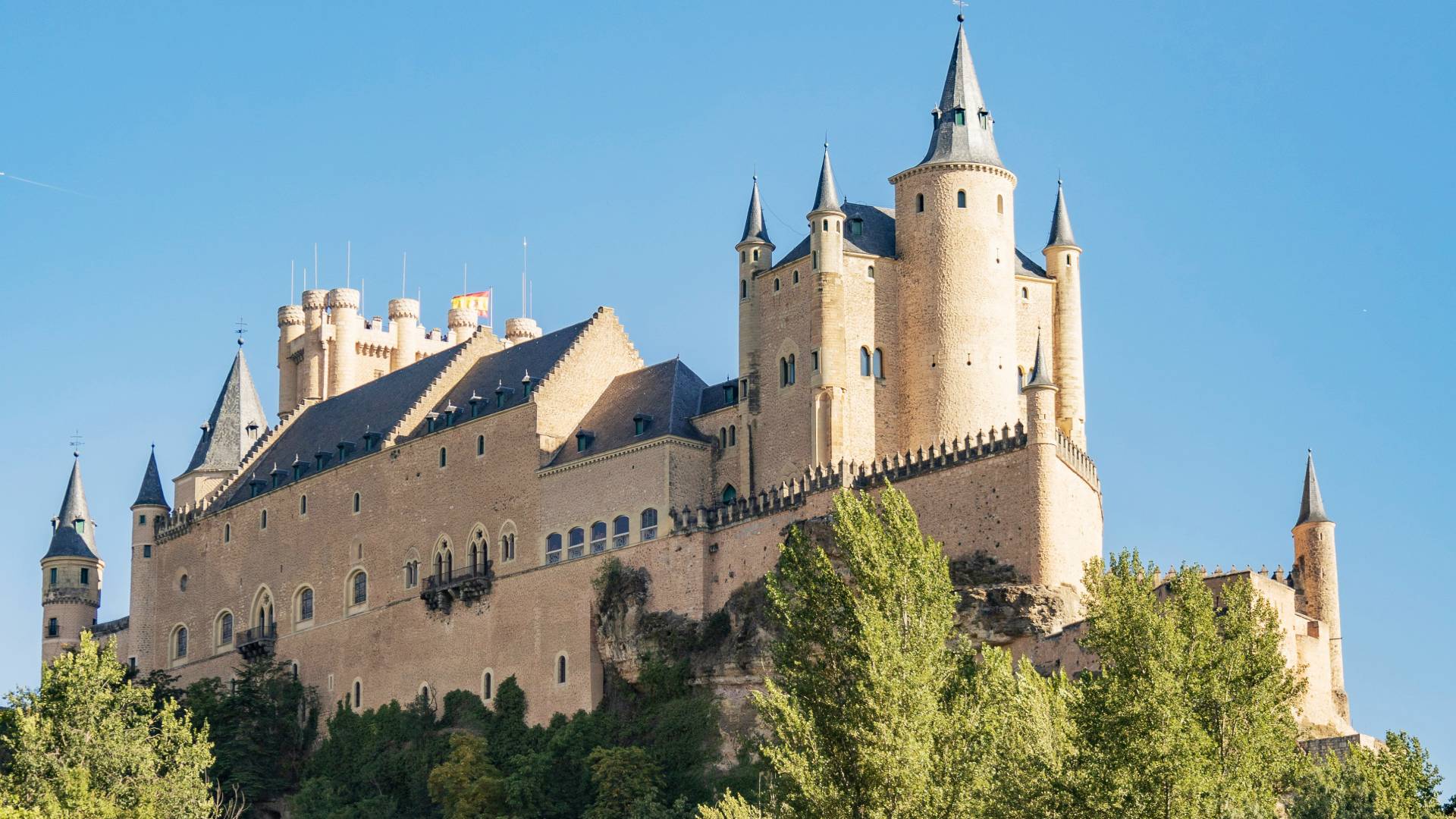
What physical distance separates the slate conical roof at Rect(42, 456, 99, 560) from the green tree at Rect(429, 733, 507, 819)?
118 ft

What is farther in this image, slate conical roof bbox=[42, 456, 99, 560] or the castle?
slate conical roof bbox=[42, 456, 99, 560]

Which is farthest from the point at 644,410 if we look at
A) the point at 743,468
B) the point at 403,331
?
the point at 403,331

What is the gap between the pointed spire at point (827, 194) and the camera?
79375mm

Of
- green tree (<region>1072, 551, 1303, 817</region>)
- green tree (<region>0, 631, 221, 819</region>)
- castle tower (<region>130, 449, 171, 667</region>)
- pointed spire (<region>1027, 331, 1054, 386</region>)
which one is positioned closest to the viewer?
green tree (<region>1072, 551, 1303, 817</region>)

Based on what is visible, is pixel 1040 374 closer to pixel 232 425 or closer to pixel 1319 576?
pixel 1319 576

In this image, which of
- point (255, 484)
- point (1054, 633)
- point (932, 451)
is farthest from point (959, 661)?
point (255, 484)

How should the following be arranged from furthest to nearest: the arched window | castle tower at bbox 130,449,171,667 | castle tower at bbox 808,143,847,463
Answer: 1. castle tower at bbox 130,449,171,667
2. the arched window
3. castle tower at bbox 808,143,847,463

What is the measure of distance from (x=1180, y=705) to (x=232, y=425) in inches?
2628

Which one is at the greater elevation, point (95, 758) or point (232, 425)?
point (232, 425)

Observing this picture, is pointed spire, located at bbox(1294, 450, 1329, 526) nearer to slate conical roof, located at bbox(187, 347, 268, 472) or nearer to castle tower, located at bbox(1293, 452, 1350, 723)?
castle tower, located at bbox(1293, 452, 1350, 723)

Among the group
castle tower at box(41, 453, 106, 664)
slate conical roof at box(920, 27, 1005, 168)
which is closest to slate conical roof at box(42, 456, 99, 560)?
castle tower at box(41, 453, 106, 664)

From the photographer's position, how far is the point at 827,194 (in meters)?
79.7

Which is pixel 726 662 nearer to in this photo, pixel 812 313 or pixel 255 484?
pixel 812 313

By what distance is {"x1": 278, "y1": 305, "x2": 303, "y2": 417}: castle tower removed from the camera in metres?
109
